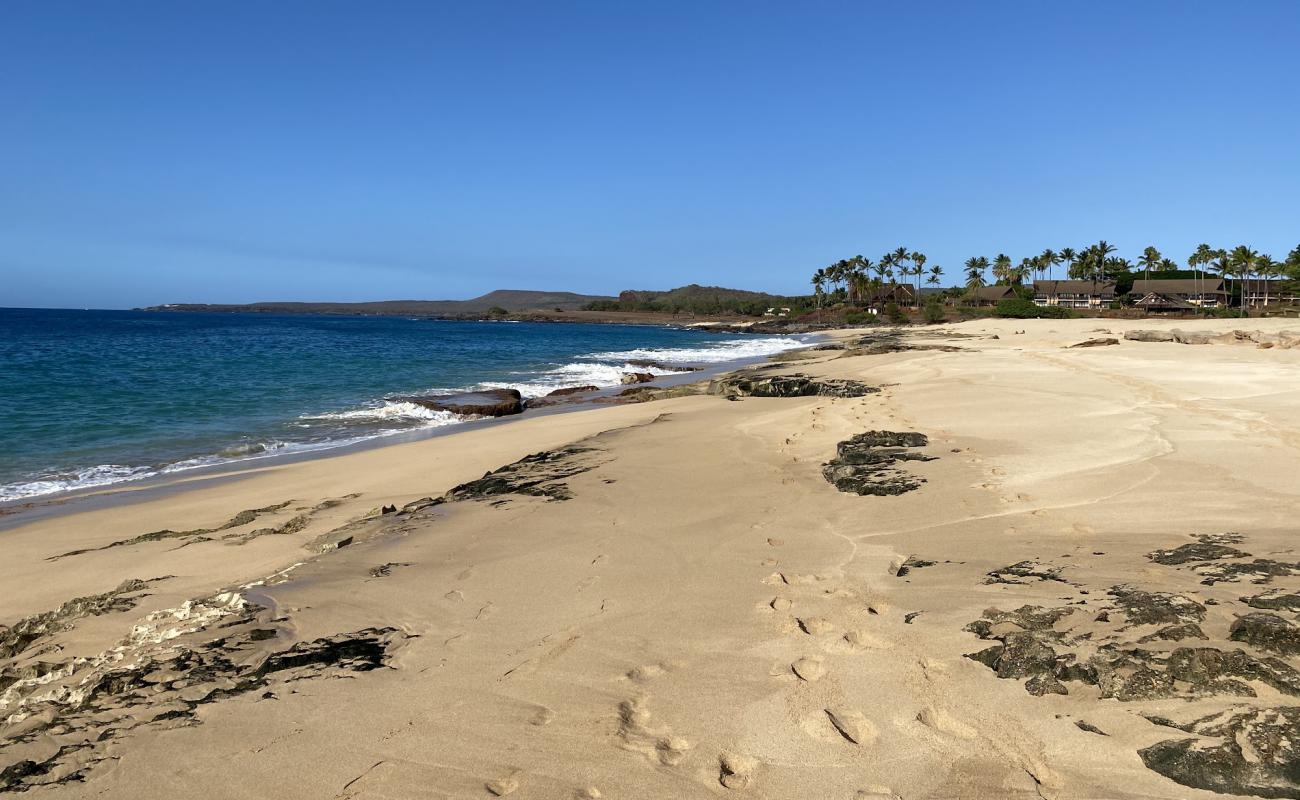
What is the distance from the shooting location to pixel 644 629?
159 inches

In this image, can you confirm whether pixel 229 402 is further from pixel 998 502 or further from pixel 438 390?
pixel 998 502

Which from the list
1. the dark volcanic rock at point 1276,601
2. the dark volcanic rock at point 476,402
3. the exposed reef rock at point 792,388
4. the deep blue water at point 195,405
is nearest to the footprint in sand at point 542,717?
the dark volcanic rock at point 1276,601

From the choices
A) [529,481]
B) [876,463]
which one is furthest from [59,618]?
[876,463]

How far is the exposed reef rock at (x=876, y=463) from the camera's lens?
22.1 ft

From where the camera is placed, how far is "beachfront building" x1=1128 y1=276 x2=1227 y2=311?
240ft

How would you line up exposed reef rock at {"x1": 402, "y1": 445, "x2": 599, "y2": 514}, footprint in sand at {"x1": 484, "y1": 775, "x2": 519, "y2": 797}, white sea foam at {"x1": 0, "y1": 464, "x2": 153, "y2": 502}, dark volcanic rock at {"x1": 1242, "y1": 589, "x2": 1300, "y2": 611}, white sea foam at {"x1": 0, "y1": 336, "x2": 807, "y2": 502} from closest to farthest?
footprint in sand at {"x1": 484, "y1": 775, "x2": 519, "y2": 797} → dark volcanic rock at {"x1": 1242, "y1": 589, "x2": 1300, "y2": 611} → exposed reef rock at {"x1": 402, "y1": 445, "x2": 599, "y2": 514} → white sea foam at {"x1": 0, "y1": 464, "x2": 153, "y2": 502} → white sea foam at {"x1": 0, "y1": 336, "x2": 807, "y2": 502}

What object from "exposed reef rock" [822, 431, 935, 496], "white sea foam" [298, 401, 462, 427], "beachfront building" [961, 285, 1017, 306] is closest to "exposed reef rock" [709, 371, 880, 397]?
"exposed reef rock" [822, 431, 935, 496]

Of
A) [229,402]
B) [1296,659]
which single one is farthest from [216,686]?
[229,402]

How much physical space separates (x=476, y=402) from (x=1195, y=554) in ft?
56.3

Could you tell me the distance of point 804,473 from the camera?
7.84 metres

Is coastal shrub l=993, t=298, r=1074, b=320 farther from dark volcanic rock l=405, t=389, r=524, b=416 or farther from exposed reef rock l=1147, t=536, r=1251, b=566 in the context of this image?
exposed reef rock l=1147, t=536, r=1251, b=566

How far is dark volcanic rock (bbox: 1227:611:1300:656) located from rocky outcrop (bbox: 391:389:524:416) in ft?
53.8

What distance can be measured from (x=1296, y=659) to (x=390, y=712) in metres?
3.93

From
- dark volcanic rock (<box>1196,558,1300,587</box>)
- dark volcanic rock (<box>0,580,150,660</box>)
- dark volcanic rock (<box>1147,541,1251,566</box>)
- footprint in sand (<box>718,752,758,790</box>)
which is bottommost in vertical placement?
dark volcanic rock (<box>0,580,150,660</box>)
